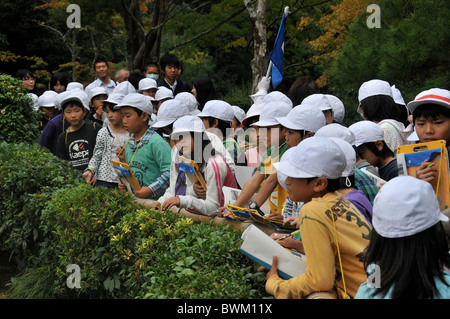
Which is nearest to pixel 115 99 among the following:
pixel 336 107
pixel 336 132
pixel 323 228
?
pixel 336 107

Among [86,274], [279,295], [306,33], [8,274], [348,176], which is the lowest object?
→ [8,274]

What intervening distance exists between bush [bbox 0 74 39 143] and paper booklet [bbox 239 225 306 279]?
20.0ft

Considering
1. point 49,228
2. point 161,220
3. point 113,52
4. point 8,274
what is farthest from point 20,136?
point 113,52

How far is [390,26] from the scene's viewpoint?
340 inches

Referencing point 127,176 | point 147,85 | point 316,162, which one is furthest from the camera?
point 147,85

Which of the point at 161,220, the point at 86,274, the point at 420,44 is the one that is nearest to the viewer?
the point at 161,220

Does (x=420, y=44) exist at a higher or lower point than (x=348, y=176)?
higher

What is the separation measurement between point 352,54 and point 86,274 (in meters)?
6.59

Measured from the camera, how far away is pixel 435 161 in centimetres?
329

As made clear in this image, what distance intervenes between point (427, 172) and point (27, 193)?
4.10 m

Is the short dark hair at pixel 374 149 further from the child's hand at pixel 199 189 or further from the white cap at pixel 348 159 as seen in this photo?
the child's hand at pixel 199 189

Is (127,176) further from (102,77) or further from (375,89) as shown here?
(102,77)

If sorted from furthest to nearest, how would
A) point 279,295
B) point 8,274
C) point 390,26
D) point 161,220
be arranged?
1. point 390,26
2. point 8,274
3. point 161,220
4. point 279,295

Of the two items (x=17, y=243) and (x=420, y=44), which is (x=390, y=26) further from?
(x=17, y=243)
